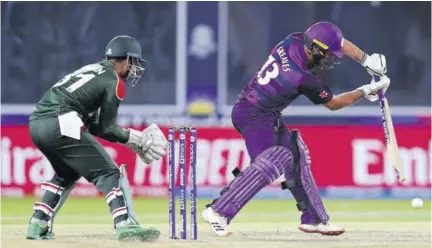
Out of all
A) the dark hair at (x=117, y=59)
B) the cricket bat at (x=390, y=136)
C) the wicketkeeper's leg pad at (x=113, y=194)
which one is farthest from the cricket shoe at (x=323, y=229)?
the dark hair at (x=117, y=59)

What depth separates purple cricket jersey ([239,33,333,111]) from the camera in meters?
9.13

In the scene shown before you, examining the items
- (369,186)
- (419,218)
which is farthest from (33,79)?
(419,218)

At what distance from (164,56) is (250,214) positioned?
4.19 meters

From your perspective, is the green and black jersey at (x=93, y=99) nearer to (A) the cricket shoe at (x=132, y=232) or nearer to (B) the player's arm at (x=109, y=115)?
(B) the player's arm at (x=109, y=115)

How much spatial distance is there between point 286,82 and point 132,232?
5.45ft

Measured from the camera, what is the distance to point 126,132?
348 inches

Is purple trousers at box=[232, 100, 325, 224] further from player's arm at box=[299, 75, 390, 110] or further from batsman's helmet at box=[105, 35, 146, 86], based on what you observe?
batsman's helmet at box=[105, 35, 146, 86]

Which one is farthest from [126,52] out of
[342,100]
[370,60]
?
[370,60]

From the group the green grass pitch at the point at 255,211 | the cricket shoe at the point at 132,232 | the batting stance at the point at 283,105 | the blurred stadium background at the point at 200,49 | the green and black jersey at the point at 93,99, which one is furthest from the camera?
the blurred stadium background at the point at 200,49

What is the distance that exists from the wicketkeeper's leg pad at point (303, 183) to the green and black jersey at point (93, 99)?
1381 millimetres

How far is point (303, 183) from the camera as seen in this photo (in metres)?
9.45

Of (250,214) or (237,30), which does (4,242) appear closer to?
(250,214)

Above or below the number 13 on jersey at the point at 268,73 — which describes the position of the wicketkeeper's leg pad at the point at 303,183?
below

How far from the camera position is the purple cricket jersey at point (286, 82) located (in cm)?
913
